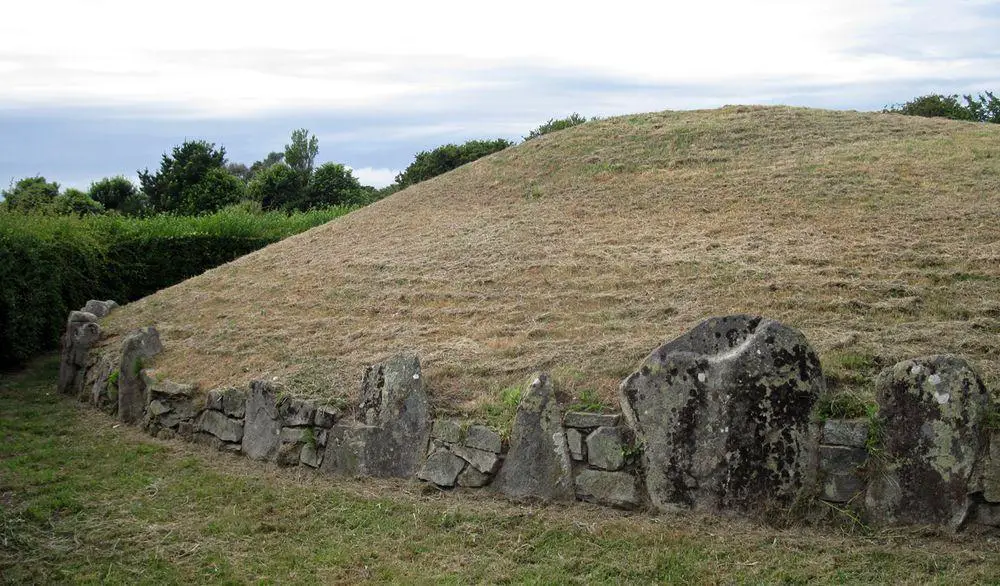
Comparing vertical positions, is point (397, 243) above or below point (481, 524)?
above

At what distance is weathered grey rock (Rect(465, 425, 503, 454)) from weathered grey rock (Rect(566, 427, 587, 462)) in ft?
1.92

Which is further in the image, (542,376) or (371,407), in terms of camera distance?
(371,407)

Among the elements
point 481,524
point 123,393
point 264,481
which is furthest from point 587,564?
point 123,393

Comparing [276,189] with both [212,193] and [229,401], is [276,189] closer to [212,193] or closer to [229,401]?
[212,193]

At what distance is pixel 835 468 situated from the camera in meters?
6.59

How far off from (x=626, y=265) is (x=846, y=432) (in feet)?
15.1

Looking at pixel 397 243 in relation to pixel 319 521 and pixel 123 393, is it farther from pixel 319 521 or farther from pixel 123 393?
pixel 319 521

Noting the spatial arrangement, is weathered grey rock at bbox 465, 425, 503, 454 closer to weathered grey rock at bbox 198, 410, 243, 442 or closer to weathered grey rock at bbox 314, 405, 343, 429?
weathered grey rock at bbox 314, 405, 343, 429

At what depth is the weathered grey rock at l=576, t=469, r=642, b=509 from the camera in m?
6.96

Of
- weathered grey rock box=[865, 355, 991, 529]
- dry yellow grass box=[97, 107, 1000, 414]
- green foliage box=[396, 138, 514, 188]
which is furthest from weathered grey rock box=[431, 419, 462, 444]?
green foliage box=[396, 138, 514, 188]

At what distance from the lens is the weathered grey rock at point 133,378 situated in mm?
10586

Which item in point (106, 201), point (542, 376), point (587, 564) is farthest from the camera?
point (106, 201)

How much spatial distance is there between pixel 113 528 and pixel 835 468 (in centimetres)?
565

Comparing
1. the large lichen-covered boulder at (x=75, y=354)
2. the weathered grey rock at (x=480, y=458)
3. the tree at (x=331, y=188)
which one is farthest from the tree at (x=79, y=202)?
the weathered grey rock at (x=480, y=458)
